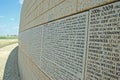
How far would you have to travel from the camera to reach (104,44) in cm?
162

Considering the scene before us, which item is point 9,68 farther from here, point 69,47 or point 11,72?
point 69,47

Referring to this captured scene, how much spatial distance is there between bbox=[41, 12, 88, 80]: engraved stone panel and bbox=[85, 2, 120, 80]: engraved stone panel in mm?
160

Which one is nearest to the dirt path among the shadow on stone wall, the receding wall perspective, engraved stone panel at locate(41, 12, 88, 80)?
the shadow on stone wall

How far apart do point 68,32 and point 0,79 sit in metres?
10.0

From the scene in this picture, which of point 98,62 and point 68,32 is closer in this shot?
point 98,62

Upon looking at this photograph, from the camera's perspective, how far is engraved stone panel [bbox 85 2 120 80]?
1.48m

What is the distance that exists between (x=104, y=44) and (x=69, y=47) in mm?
870

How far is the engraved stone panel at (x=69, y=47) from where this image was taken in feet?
6.76

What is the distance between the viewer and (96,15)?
177 centimetres

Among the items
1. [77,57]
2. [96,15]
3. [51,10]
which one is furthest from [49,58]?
[96,15]

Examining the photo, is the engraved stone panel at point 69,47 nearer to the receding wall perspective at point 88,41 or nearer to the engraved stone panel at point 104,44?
→ the receding wall perspective at point 88,41

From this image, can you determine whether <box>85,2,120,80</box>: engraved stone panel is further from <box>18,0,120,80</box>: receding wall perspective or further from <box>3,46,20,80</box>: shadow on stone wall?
<box>3,46,20,80</box>: shadow on stone wall

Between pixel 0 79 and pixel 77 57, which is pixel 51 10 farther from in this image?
pixel 0 79

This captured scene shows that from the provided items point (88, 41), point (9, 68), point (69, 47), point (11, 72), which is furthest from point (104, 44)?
point (9, 68)
